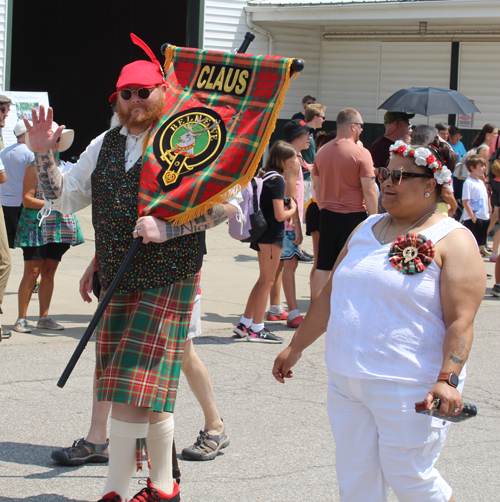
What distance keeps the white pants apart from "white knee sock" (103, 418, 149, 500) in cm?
94

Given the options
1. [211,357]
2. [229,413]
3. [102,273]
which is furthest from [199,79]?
[211,357]

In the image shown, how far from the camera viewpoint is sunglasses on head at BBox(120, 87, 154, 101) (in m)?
3.39

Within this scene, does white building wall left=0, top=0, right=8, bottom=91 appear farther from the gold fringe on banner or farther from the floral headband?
the floral headband

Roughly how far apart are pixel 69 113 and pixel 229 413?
1610cm

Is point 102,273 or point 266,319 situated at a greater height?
point 102,273

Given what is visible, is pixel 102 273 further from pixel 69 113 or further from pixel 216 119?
pixel 69 113

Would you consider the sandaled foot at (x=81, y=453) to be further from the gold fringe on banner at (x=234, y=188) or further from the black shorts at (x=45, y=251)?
the black shorts at (x=45, y=251)

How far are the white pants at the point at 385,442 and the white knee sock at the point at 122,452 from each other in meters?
0.94

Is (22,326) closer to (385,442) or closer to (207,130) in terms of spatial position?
(207,130)

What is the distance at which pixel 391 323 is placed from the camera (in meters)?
2.59

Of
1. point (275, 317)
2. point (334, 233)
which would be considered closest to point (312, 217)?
point (334, 233)

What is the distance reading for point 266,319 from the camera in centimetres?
759

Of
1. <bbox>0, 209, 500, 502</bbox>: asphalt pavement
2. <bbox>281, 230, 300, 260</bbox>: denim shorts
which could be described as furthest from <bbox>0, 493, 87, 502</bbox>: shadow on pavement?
<bbox>281, 230, 300, 260</bbox>: denim shorts

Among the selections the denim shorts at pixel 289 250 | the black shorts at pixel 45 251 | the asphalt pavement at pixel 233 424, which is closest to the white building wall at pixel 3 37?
the asphalt pavement at pixel 233 424
